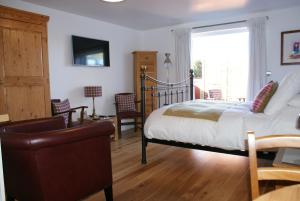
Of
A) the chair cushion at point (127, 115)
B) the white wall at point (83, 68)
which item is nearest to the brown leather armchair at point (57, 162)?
the white wall at point (83, 68)

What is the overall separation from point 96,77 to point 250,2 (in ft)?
10.1

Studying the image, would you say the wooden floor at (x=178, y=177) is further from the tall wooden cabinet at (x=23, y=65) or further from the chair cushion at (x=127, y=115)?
the tall wooden cabinet at (x=23, y=65)

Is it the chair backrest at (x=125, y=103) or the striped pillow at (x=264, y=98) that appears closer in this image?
the striped pillow at (x=264, y=98)

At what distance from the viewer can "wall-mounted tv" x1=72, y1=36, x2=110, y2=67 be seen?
4398 mm

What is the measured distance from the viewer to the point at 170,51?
18.5 feet

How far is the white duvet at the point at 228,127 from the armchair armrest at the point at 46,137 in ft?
3.64

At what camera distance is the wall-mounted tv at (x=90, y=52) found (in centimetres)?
440

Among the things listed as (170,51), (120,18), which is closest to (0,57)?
(120,18)

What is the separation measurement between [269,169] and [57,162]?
51.7 inches

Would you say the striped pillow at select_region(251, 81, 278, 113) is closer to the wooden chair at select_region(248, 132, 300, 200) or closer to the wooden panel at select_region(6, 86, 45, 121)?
the wooden chair at select_region(248, 132, 300, 200)

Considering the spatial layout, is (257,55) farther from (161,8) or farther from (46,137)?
(46,137)

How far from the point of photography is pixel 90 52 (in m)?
4.66

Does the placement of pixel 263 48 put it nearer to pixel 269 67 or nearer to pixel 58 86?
pixel 269 67

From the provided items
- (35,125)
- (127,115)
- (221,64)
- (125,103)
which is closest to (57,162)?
(35,125)
